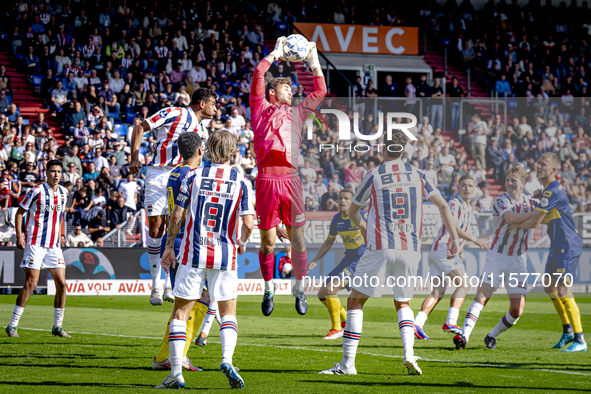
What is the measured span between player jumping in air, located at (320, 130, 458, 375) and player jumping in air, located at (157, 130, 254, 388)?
1316 millimetres

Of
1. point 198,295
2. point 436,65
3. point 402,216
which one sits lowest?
point 198,295

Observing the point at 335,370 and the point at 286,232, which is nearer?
the point at 335,370

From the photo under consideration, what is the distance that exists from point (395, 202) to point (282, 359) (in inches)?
91.2

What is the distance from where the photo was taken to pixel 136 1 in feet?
83.7

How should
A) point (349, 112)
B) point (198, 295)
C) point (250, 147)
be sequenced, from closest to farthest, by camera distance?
point (198, 295), point (250, 147), point (349, 112)

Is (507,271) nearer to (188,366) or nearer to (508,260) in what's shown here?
(508,260)

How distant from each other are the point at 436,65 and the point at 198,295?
25.3 metres

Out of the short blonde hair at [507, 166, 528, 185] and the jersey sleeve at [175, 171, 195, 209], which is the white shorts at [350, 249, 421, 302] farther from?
the short blonde hair at [507, 166, 528, 185]

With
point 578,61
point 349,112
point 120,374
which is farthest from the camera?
point 578,61

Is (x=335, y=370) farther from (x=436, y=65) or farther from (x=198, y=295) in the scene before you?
(x=436, y=65)

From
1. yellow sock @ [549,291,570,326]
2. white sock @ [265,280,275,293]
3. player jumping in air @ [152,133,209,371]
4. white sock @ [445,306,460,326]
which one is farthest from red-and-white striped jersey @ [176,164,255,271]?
yellow sock @ [549,291,570,326]

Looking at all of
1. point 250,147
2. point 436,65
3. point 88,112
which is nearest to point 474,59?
point 436,65

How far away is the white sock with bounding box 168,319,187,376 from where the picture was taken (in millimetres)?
5891

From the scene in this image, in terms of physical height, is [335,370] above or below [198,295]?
below
